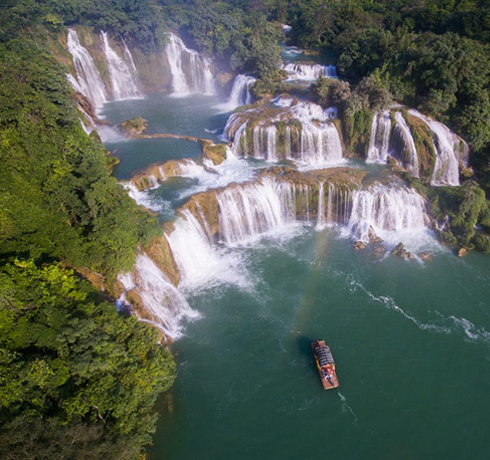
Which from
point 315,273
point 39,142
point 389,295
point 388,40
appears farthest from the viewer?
point 388,40

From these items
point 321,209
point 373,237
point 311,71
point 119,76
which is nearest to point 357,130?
point 321,209

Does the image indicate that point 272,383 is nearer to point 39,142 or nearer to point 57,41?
point 39,142

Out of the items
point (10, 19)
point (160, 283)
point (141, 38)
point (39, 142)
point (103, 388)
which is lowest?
point (160, 283)

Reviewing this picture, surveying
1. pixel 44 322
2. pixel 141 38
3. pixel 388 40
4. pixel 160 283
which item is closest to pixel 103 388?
pixel 44 322

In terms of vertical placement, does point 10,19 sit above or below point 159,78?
above

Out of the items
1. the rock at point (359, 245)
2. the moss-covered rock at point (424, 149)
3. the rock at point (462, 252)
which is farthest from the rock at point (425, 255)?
the moss-covered rock at point (424, 149)

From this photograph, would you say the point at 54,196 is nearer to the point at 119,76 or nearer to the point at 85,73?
the point at 85,73

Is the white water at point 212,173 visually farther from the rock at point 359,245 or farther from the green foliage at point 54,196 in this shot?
the rock at point 359,245
